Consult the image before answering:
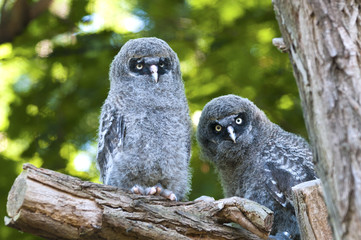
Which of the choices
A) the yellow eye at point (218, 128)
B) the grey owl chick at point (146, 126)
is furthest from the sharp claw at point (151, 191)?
the yellow eye at point (218, 128)

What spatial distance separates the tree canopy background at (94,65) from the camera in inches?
240

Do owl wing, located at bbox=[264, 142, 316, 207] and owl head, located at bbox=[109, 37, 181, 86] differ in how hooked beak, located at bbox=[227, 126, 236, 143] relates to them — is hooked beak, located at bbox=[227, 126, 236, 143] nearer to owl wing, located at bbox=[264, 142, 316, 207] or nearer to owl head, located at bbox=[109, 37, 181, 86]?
owl wing, located at bbox=[264, 142, 316, 207]

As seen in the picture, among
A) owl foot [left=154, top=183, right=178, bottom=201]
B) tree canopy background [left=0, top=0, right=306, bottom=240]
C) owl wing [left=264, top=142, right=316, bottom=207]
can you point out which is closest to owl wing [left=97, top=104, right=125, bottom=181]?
owl foot [left=154, top=183, right=178, bottom=201]

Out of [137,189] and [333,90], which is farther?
[137,189]

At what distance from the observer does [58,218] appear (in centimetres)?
288

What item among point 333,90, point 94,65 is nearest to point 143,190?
point 333,90

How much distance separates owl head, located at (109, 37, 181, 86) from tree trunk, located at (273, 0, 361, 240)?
176cm

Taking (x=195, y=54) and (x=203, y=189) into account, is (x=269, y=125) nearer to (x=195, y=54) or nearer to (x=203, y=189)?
(x=203, y=189)

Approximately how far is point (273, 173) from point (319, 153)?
5.88 ft

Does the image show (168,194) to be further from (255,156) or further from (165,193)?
(255,156)

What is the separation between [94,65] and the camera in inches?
247

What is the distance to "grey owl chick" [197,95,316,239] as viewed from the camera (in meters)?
4.04

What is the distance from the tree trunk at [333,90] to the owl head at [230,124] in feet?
6.39

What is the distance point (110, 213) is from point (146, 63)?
153cm
